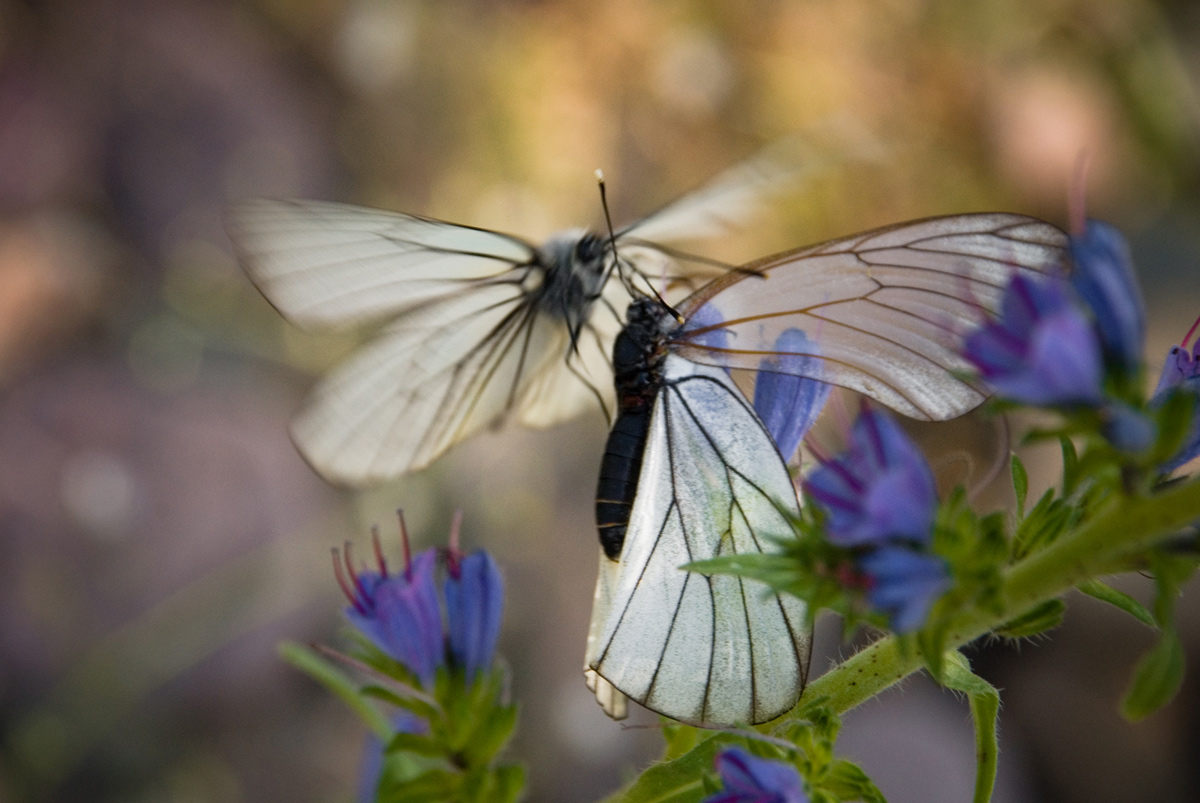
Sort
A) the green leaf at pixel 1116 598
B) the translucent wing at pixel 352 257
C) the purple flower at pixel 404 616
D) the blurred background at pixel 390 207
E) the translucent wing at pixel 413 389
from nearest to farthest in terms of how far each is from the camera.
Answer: the green leaf at pixel 1116 598 → the purple flower at pixel 404 616 → the translucent wing at pixel 352 257 → the translucent wing at pixel 413 389 → the blurred background at pixel 390 207

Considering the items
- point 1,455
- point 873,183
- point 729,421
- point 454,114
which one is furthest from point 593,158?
point 729,421

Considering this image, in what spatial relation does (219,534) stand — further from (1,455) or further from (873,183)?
(873,183)

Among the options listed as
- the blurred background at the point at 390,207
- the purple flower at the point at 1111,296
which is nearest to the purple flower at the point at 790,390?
the purple flower at the point at 1111,296

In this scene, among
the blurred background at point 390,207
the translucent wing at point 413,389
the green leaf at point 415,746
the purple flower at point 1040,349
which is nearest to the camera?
the purple flower at point 1040,349

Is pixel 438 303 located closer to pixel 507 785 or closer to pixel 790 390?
pixel 790 390

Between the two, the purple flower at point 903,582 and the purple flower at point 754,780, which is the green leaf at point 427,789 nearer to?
the purple flower at point 754,780
